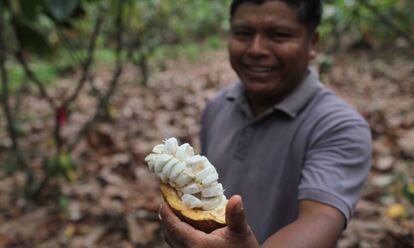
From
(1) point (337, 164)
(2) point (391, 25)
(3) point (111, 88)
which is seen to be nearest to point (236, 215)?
(1) point (337, 164)

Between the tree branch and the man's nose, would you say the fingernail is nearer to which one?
the man's nose

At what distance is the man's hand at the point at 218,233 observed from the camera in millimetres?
613

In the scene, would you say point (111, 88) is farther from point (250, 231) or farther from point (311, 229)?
point (250, 231)

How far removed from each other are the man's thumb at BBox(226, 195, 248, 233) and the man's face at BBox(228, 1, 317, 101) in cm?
57

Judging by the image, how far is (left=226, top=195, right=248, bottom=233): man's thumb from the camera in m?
0.60

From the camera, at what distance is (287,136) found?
1104 mm

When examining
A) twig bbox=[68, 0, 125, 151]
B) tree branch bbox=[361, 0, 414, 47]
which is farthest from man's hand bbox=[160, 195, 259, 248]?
twig bbox=[68, 0, 125, 151]

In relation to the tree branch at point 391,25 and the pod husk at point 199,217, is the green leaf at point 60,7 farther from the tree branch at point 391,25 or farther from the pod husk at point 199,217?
the tree branch at point 391,25

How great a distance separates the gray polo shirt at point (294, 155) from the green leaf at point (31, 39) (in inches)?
46.5

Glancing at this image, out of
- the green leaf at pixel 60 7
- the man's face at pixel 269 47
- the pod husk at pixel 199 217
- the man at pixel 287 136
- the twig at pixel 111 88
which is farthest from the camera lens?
the twig at pixel 111 88

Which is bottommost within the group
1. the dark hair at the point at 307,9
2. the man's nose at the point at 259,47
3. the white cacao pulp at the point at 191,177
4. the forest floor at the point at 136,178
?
the forest floor at the point at 136,178

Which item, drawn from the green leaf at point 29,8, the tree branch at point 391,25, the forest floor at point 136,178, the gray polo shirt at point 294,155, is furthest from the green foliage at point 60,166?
the tree branch at point 391,25

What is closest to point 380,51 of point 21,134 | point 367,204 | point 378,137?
point 378,137

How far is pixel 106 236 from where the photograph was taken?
1953 millimetres
